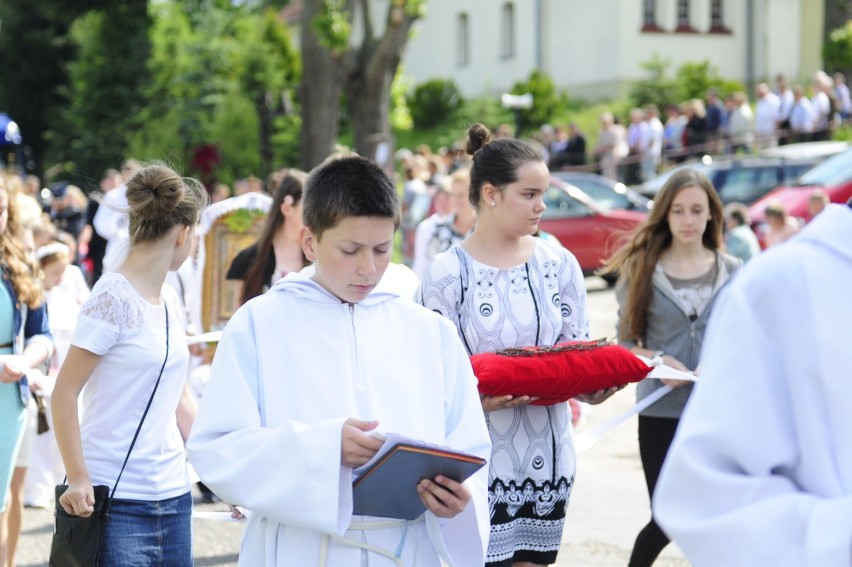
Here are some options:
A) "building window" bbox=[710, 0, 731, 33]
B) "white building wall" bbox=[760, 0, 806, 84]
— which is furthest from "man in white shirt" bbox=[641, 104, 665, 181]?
"building window" bbox=[710, 0, 731, 33]

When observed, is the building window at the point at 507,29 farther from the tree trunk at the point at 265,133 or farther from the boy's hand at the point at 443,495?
the boy's hand at the point at 443,495

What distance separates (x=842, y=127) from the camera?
93.5 feet

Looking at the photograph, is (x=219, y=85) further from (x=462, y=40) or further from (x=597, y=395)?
(x=597, y=395)

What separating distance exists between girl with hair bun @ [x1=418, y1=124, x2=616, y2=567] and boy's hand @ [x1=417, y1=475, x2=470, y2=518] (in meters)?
1.40

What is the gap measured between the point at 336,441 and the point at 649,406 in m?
3.07

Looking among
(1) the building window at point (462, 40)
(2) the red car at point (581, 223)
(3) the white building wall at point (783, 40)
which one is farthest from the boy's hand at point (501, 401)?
(1) the building window at point (462, 40)

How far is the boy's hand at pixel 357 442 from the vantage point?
10.1ft

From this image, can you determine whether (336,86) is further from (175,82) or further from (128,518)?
(175,82)

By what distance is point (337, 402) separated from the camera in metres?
3.30

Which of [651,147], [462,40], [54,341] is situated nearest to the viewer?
[54,341]

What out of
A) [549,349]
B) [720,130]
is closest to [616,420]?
[549,349]

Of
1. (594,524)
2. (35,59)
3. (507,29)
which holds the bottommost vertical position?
(594,524)

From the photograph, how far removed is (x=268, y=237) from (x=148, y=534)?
99.2 inches

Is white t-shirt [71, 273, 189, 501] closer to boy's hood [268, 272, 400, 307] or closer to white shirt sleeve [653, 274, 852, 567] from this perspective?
boy's hood [268, 272, 400, 307]
